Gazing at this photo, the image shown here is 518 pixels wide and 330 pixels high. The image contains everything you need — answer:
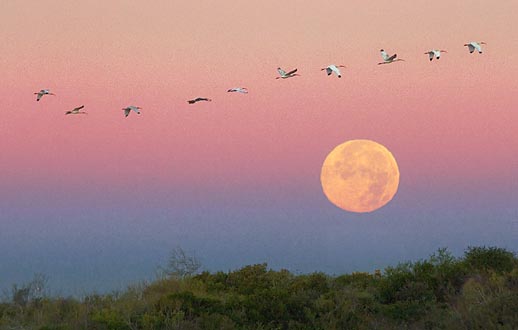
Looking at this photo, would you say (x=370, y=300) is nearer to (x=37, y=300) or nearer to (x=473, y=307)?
(x=473, y=307)

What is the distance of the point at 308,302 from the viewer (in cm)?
2083

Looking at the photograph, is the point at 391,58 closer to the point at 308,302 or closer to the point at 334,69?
the point at 334,69

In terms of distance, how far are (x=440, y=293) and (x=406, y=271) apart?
2313 mm

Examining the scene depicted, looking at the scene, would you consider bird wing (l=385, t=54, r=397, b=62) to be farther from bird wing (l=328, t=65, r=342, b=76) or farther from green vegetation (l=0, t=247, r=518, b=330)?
green vegetation (l=0, t=247, r=518, b=330)

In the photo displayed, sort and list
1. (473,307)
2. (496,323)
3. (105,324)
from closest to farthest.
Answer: (496,323) → (473,307) → (105,324)

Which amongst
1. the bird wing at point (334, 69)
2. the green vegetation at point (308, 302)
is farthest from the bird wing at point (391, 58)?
the green vegetation at point (308, 302)

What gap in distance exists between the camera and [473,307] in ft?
57.1

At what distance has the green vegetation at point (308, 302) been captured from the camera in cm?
1842

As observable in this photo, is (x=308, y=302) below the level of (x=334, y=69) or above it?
below

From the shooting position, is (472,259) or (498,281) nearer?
(498,281)

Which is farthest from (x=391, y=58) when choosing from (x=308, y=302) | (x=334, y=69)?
(x=308, y=302)

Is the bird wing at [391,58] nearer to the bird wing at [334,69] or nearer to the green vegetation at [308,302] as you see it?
the bird wing at [334,69]

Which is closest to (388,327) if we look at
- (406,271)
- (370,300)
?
(370,300)

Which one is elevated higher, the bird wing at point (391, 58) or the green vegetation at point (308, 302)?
the bird wing at point (391, 58)
